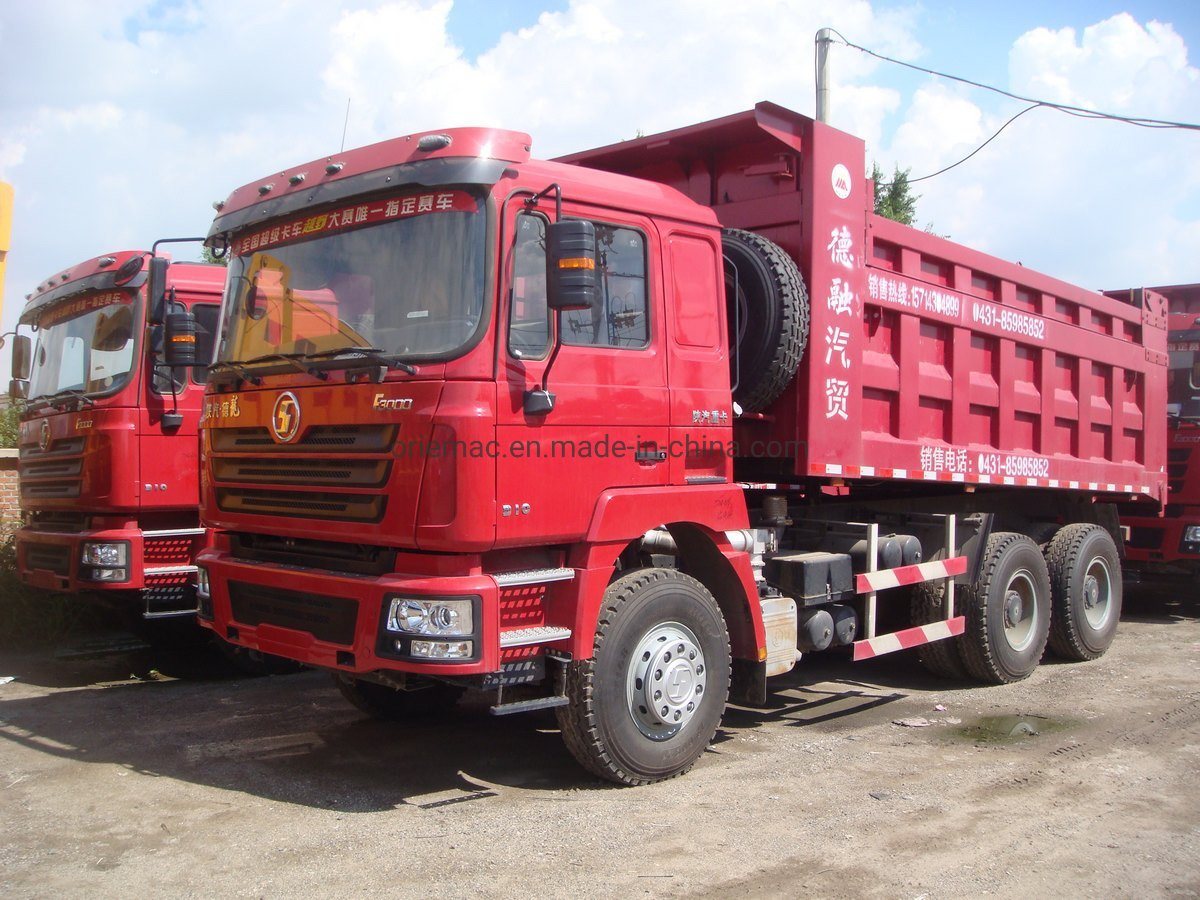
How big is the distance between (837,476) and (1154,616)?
6937 millimetres

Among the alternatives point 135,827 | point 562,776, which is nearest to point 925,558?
point 562,776

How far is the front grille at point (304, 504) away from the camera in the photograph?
4.44 metres

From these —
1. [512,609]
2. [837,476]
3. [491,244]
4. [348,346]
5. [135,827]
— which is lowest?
[135,827]

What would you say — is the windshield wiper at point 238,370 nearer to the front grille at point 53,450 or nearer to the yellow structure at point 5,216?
the yellow structure at point 5,216

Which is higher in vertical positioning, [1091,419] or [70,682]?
[1091,419]

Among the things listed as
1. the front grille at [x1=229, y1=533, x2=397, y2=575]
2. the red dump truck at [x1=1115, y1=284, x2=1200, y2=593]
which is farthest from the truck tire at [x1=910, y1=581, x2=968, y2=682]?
the front grille at [x1=229, y1=533, x2=397, y2=575]

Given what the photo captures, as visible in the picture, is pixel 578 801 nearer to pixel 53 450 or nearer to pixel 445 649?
pixel 445 649

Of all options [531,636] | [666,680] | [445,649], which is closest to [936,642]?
[666,680]

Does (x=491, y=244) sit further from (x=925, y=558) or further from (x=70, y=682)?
(x=70, y=682)

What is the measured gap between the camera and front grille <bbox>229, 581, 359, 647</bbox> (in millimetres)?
4480

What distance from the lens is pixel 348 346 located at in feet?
14.9

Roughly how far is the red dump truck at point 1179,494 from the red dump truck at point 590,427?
15.2 ft

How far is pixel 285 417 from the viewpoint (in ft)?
15.7

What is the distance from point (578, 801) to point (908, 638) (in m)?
2.90
